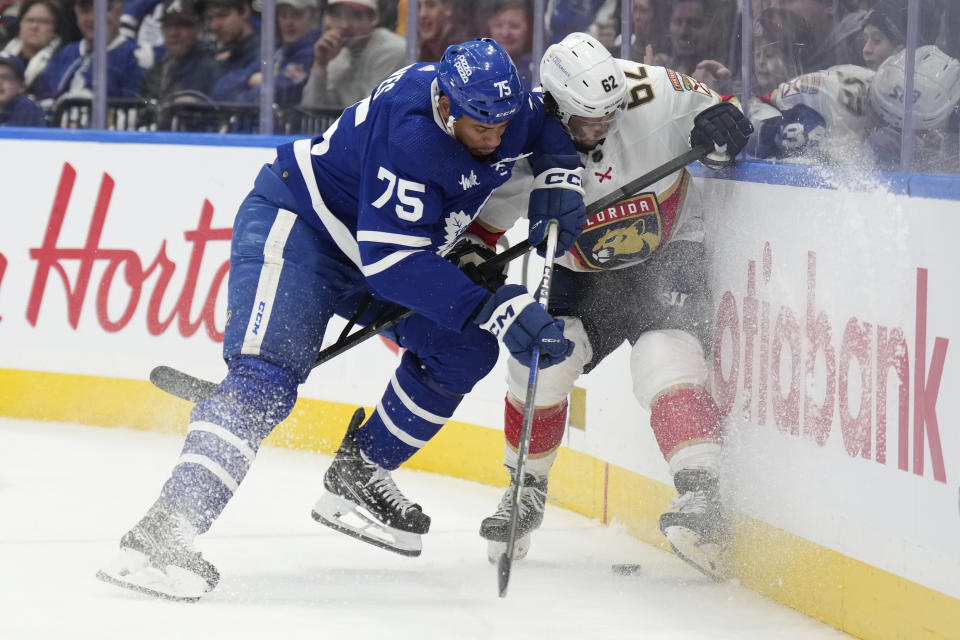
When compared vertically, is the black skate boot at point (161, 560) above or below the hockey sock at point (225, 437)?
below

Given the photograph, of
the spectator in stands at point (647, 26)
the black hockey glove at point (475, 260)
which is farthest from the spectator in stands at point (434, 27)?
the black hockey glove at point (475, 260)

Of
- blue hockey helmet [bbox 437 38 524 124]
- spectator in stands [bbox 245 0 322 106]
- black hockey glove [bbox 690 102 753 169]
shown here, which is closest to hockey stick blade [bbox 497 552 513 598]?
blue hockey helmet [bbox 437 38 524 124]

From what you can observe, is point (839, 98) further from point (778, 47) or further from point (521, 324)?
point (521, 324)

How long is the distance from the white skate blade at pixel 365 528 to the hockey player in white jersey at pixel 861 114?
3.87ft

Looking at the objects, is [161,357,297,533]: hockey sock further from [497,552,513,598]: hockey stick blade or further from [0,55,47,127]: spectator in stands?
[0,55,47,127]: spectator in stands

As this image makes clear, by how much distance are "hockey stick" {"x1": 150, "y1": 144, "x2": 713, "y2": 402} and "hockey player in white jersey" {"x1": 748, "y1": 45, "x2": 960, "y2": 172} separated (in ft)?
0.65

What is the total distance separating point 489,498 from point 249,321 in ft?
4.40

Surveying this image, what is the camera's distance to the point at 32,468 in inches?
164

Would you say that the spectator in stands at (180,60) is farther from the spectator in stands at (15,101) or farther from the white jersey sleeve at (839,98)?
the white jersey sleeve at (839,98)

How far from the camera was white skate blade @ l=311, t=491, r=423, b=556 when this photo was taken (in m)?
3.24

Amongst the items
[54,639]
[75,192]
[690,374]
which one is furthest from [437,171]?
[75,192]

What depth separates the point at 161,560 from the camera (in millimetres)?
2781

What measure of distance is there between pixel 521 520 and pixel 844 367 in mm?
880

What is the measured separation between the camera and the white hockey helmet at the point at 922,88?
2598mm
